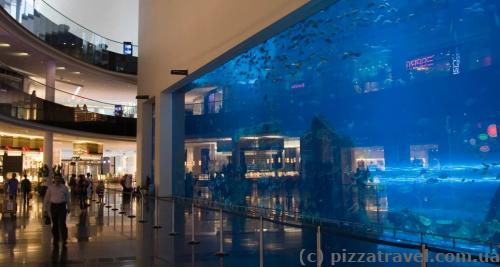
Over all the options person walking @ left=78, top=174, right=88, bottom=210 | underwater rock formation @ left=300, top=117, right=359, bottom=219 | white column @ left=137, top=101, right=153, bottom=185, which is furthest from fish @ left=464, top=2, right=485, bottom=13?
white column @ left=137, top=101, right=153, bottom=185

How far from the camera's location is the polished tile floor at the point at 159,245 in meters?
8.64

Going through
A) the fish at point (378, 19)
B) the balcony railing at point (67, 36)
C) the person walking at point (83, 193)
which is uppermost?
the balcony railing at point (67, 36)

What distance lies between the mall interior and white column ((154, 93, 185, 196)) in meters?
0.07

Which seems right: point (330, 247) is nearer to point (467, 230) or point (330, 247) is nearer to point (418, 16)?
point (467, 230)

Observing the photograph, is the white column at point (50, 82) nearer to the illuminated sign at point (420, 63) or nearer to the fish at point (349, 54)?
the fish at point (349, 54)

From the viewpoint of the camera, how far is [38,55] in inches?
1229

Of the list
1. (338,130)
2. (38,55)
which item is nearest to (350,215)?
(338,130)

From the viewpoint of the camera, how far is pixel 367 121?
21.6 metres

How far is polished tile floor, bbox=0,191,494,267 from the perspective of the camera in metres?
8.64

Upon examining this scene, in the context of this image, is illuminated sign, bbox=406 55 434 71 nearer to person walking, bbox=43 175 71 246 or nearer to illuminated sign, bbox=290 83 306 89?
illuminated sign, bbox=290 83 306 89

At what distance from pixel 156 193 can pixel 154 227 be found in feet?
38.8

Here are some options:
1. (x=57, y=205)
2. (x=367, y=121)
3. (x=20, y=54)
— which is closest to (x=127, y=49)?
(x=20, y=54)

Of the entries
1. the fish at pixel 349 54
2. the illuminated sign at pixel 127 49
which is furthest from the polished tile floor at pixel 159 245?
the illuminated sign at pixel 127 49

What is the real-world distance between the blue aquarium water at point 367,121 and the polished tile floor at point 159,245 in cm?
624
